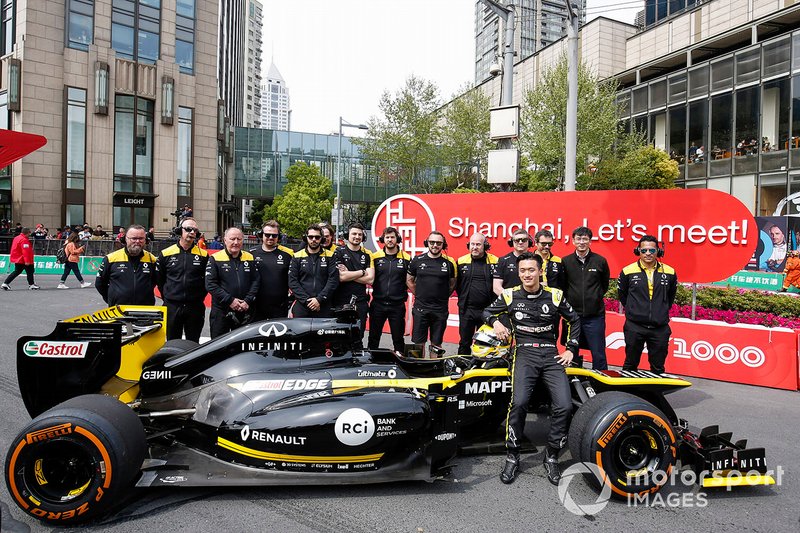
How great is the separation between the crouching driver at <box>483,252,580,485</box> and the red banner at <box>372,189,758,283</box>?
→ 4785 millimetres

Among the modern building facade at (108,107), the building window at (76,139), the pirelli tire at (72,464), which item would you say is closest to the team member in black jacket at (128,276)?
the pirelli tire at (72,464)

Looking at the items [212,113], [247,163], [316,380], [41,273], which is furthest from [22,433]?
[247,163]

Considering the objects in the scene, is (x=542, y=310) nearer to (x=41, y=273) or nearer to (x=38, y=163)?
(x=41, y=273)

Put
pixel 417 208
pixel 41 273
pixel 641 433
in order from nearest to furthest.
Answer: pixel 641 433, pixel 417 208, pixel 41 273

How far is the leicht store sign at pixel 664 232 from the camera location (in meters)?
7.18

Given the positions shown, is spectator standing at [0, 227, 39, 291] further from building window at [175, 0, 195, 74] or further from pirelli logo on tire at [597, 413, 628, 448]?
building window at [175, 0, 195, 74]

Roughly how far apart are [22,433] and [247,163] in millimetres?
50567

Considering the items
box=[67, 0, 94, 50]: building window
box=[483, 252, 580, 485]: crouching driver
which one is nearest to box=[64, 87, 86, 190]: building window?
box=[67, 0, 94, 50]: building window

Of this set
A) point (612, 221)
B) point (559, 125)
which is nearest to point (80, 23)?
point (559, 125)

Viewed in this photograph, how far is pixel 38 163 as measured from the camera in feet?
98.2

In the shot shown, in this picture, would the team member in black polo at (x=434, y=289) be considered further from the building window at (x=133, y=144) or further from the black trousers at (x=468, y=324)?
the building window at (x=133, y=144)

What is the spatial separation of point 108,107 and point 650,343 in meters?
33.2

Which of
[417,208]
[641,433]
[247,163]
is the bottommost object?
[641,433]

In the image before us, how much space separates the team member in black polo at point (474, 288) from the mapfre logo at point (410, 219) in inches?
142
